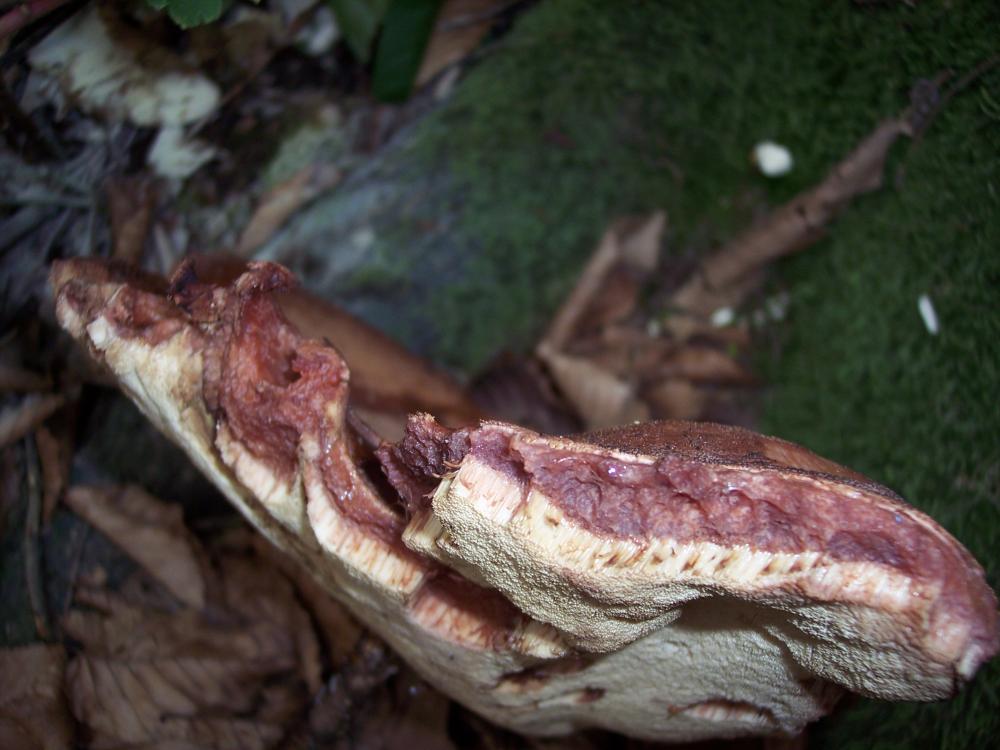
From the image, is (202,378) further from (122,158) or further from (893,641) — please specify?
(893,641)

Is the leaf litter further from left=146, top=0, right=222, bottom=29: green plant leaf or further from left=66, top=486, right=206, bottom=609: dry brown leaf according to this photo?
left=146, top=0, right=222, bottom=29: green plant leaf

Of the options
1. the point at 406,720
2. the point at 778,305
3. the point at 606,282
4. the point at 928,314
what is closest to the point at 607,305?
the point at 606,282

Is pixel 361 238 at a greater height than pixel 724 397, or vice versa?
pixel 361 238

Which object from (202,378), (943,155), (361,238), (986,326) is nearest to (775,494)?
(202,378)

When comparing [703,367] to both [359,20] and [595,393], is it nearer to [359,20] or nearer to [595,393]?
[595,393]

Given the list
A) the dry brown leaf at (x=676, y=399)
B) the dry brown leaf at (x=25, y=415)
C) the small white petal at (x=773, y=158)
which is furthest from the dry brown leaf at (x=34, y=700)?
the small white petal at (x=773, y=158)

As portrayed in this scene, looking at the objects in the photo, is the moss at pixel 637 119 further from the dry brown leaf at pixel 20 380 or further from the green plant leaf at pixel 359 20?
the dry brown leaf at pixel 20 380
